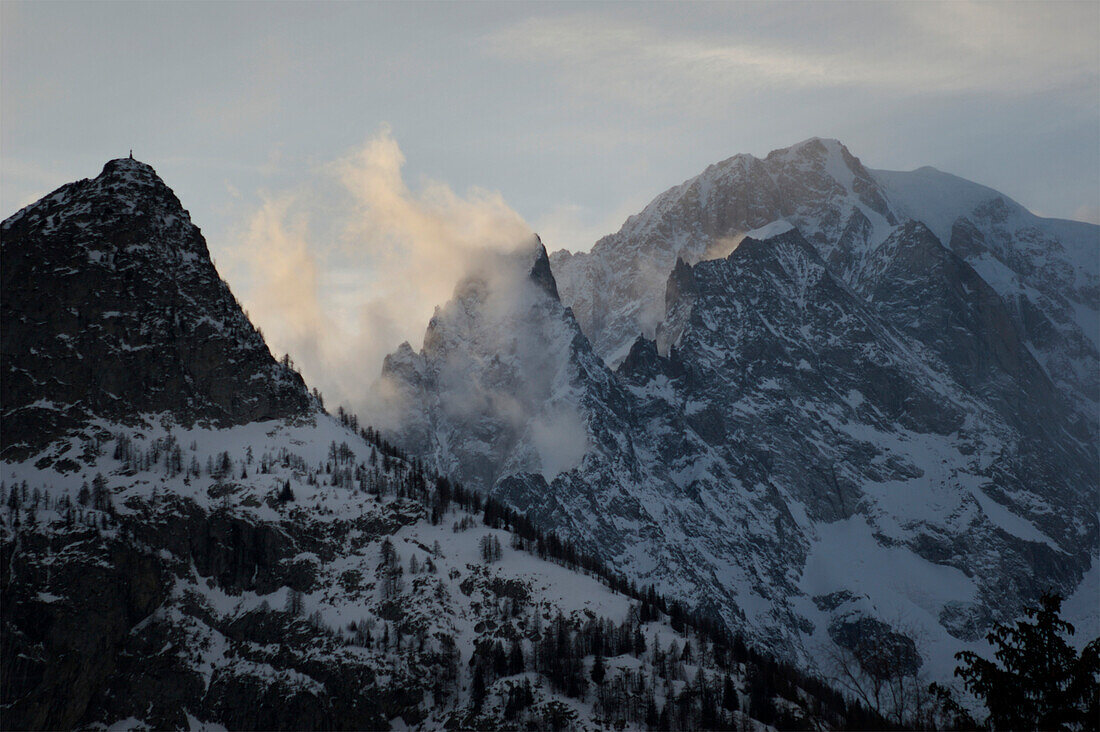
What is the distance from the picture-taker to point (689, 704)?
632 feet

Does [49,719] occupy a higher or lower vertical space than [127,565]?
lower

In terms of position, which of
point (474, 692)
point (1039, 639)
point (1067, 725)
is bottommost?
point (1067, 725)

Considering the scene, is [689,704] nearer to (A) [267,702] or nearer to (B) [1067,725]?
(A) [267,702]

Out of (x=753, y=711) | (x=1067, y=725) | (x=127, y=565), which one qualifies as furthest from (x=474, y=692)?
(x=1067, y=725)

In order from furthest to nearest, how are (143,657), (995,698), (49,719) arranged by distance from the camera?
1. (143,657)
2. (49,719)
3. (995,698)

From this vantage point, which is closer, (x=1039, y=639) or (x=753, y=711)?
(x=1039, y=639)

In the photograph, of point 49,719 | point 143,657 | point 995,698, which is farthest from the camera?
point 143,657

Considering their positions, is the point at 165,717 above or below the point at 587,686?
below

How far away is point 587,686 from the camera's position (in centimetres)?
19425

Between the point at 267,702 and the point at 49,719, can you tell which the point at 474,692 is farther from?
the point at 49,719

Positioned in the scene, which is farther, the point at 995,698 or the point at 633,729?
the point at 633,729

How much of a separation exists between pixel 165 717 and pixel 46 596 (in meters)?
28.3

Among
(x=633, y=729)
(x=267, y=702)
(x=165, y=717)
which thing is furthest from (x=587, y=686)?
(x=165, y=717)

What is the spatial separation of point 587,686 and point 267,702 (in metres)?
54.4
